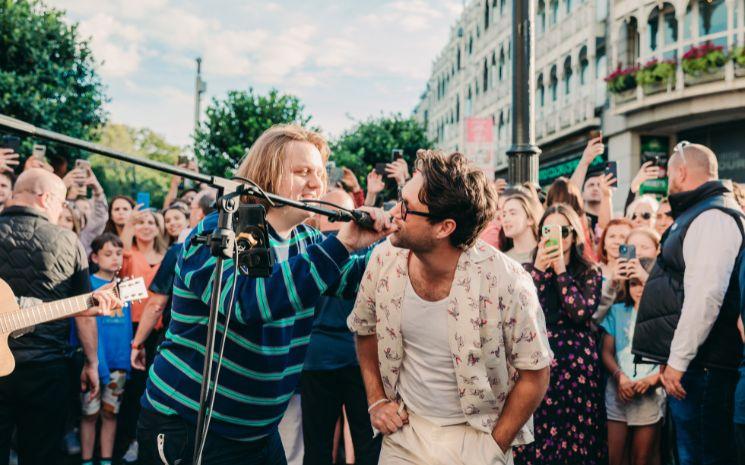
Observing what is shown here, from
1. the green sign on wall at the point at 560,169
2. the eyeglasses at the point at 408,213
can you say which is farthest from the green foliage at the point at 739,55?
the eyeglasses at the point at 408,213

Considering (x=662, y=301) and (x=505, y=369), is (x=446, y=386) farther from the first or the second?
(x=662, y=301)

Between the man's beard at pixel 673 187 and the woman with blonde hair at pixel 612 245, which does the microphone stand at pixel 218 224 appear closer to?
the man's beard at pixel 673 187

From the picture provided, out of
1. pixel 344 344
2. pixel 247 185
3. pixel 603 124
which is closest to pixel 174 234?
pixel 344 344

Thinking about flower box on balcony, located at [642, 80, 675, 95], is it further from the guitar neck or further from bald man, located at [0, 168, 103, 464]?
the guitar neck

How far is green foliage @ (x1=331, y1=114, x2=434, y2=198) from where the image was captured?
3225 centimetres

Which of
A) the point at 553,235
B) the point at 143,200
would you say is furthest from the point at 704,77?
the point at 553,235

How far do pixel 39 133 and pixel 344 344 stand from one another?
10.6 feet

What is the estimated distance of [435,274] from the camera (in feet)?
9.07

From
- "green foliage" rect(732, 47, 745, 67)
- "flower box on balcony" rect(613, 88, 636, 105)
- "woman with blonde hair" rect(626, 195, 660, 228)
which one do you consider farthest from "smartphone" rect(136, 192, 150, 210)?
"flower box on balcony" rect(613, 88, 636, 105)

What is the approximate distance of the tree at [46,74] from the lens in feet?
58.7

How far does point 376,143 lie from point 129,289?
29.1m

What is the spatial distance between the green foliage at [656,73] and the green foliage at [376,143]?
12984 millimetres

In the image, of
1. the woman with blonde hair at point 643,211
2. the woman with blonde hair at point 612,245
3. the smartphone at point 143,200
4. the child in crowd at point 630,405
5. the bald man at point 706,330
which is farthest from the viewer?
the smartphone at point 143,200

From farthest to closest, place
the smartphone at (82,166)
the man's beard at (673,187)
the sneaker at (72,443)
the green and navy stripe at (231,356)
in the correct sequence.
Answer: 1. the smartphone at (82,166)
2. the sneaker at (72,443)
3. the man's beard at (673,187)
4. the green and navy stripe at (231,356)
